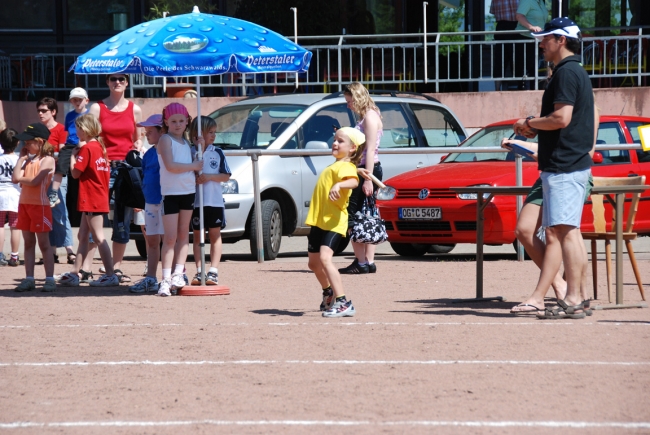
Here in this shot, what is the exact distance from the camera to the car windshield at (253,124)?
528 inches

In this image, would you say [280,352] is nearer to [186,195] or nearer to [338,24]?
[186,195]

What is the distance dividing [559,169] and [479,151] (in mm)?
4857

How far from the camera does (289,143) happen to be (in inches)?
524

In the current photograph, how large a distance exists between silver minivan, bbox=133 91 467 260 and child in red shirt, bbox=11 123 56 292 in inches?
109

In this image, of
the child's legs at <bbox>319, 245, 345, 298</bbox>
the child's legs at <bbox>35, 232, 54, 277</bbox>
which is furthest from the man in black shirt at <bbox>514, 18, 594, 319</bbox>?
the child's legs at <bbox>35, 232, 54, 277</bbox>

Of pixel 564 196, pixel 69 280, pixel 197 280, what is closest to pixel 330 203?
pixel 564 196

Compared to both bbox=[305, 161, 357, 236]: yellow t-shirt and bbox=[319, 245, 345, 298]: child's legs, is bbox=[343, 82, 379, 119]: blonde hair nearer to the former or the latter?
bbox=[305, 161, 357, 236]: yellow t-shirt

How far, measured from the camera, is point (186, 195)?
989 centimetres

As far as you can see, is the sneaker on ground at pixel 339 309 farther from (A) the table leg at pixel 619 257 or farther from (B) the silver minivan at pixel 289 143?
(B) the silver minivan at pixel 289 143

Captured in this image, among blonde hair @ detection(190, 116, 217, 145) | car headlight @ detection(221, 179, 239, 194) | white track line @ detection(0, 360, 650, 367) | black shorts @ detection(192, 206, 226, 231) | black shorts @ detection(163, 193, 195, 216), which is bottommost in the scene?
white track line @ detection(0, 360, 650, 367)

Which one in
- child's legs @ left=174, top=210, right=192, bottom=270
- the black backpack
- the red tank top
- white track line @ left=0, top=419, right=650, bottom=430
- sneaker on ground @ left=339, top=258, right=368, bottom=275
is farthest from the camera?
sneaker on ground @ left=339, top=258, right=368, bottom=275

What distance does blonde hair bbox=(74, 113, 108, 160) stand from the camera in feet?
34.4

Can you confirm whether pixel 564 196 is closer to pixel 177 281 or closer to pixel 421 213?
pixel 177 281

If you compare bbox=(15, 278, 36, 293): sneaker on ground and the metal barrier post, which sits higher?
the metal barrier post
